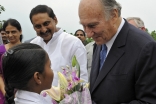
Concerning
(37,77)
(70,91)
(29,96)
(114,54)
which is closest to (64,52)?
(114,54)

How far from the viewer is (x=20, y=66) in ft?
7.75

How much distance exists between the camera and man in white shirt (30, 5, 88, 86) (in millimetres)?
4068

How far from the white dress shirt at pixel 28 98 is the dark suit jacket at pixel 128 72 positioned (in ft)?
1.94

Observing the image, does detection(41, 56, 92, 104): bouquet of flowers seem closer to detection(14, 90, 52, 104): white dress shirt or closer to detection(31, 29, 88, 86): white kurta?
detection(14, 90, 52, 104): white dress shirt

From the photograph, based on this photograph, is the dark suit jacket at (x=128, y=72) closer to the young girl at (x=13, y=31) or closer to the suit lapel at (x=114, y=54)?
the suit lapel at (x=114, y=54)

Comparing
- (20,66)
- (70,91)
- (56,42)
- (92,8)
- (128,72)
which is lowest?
(56,42)

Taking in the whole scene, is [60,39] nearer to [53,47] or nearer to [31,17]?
[53,47]

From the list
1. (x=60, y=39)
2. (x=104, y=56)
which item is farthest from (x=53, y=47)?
(x=104, y=56)

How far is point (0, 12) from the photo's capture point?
20281mm

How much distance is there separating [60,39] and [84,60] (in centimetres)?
45

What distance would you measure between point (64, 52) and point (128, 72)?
1.70 meters

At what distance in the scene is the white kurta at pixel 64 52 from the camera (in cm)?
404

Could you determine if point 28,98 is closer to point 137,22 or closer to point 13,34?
point 137,22

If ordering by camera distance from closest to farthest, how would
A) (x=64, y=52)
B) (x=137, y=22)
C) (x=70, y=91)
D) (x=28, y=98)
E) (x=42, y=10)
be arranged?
(x=28, y=98) < (x=70, y=91) < (x=64, y=52) < (x=42, y=10) < (x=137, y=22)
